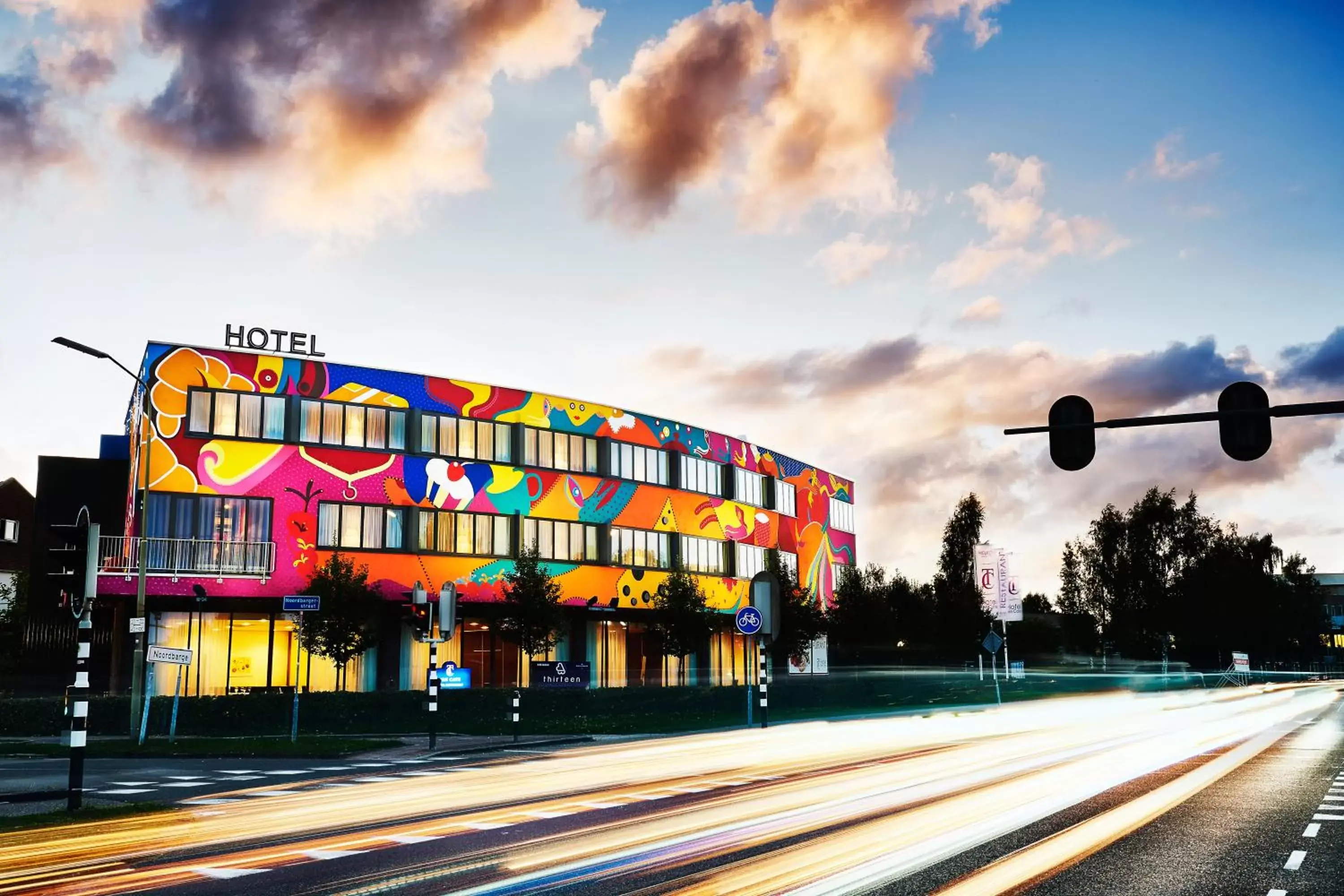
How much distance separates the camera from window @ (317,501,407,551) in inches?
2031

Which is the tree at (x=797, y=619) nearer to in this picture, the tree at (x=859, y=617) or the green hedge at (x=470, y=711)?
the tree at (x=859, y=617)

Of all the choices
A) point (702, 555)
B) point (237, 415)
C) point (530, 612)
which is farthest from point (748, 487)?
point (237, 415)

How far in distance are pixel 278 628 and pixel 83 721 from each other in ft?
125

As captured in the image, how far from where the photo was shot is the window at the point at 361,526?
51.6 metres

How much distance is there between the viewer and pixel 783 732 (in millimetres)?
28953

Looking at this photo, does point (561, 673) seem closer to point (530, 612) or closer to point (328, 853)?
point (530, 612)

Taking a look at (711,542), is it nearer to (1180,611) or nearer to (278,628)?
(278,628)

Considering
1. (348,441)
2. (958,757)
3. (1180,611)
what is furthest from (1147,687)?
(958,757)

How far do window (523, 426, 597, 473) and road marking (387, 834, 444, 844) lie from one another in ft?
156

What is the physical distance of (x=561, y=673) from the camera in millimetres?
50281

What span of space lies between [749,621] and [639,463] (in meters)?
34.3

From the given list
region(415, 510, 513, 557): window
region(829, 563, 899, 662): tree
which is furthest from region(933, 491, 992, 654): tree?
region(415, 510, 513, 557): window

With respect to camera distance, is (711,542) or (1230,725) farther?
(711,542)

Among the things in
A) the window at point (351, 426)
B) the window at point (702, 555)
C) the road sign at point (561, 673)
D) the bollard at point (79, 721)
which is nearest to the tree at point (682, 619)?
the window at point (702, 555)
